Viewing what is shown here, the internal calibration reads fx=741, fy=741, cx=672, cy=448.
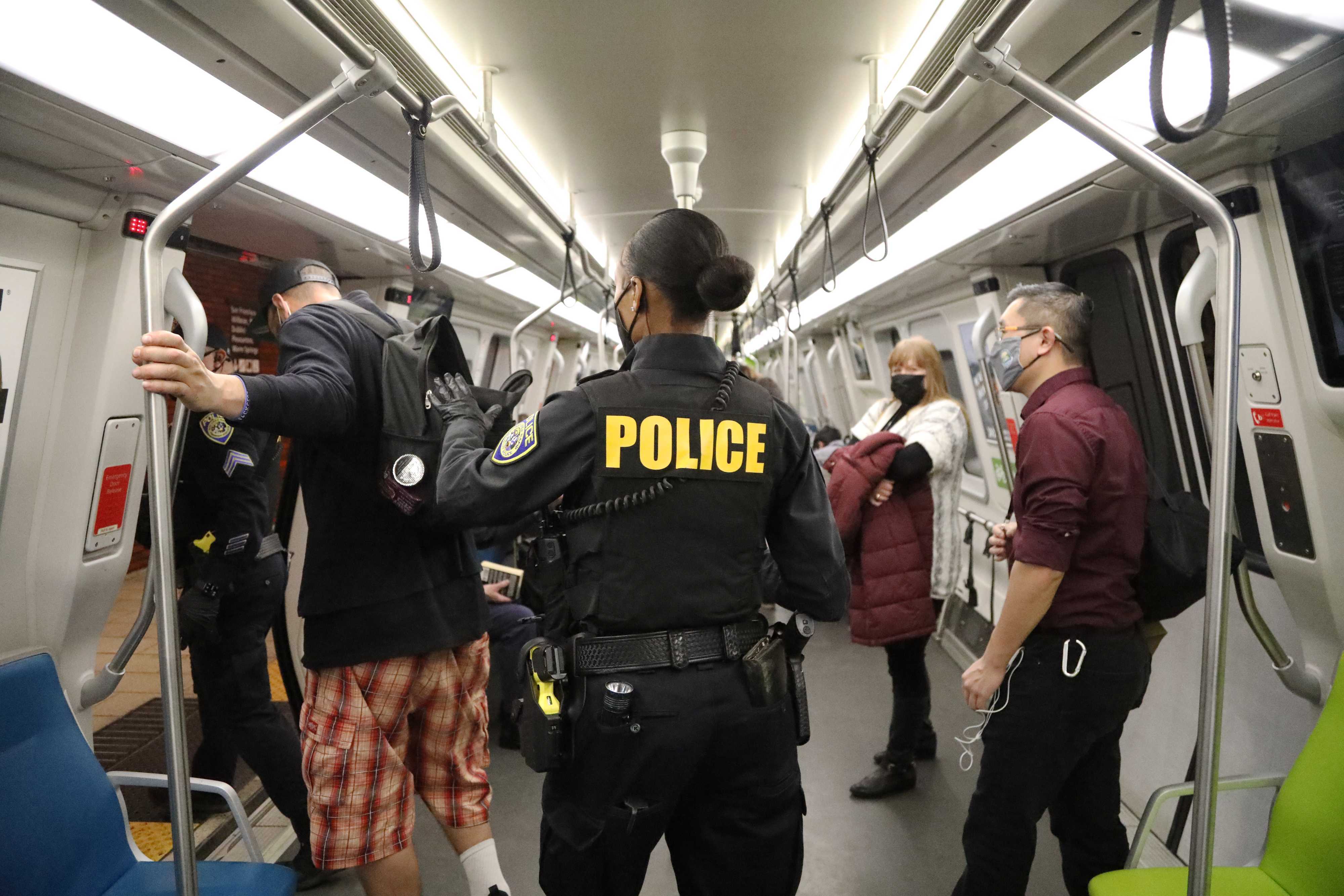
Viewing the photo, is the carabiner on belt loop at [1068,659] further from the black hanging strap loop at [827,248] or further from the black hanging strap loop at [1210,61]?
the black hanging strap loop at [827,248]

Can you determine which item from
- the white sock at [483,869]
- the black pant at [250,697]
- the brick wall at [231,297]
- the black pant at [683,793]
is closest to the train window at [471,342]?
the brick wall at [231,297]

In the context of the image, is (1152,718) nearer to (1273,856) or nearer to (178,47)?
(1273,856)

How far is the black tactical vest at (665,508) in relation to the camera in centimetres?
161

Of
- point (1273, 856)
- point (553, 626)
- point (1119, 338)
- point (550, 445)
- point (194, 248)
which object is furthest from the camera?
point (1119, 338)


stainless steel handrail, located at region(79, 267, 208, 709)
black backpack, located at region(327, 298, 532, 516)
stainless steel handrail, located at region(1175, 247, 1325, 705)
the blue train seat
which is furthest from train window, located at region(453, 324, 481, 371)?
stainless steel handrail, located at region(1175, 247, 1325, 705)

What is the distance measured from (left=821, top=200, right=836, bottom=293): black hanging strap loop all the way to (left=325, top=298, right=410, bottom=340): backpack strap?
Answer: 1887mm

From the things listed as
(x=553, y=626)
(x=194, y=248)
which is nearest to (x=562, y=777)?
(x=553, y=626)

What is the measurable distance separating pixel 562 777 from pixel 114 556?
5.39 ft

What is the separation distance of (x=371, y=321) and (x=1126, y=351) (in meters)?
3.41

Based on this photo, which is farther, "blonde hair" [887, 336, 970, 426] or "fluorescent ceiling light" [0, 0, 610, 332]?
"blonde hair" [887, 336, 970, 426]

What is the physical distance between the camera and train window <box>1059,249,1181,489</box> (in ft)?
11.3

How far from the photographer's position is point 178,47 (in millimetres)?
1486

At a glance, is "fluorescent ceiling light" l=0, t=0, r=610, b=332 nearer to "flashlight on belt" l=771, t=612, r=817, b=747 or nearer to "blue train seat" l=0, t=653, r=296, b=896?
"blue train seat" l=0, t=653, r=296, b=896

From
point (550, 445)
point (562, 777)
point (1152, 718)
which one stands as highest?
point (550, 445)
